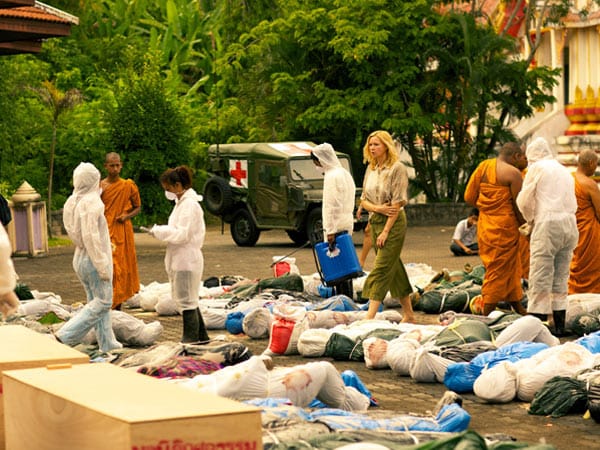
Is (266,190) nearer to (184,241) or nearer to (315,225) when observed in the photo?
(315,225)

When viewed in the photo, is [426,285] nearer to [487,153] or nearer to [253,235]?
[253,235]

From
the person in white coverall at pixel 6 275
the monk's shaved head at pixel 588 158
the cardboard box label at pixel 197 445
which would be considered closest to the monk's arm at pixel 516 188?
the monk's shaved head at pixel 588 158

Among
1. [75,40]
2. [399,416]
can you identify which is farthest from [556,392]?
[75,40]

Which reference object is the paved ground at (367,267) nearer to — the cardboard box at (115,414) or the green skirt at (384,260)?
the green skirt at (384,260)

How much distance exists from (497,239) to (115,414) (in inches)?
315

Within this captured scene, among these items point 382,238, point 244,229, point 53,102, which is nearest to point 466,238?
point 244,229

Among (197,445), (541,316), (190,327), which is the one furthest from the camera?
(541,316)

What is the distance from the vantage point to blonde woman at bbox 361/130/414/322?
11.8m

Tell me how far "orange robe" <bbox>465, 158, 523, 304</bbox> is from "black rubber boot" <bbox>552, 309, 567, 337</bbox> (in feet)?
2.59

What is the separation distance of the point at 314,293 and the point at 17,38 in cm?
575

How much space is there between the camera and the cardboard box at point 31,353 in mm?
A: 5770

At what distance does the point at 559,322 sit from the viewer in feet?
37.1

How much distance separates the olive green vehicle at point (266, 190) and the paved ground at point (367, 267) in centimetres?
44

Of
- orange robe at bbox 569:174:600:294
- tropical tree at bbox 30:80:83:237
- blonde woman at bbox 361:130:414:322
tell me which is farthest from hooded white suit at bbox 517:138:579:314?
tropical tree at bbox 30:80:83:237
